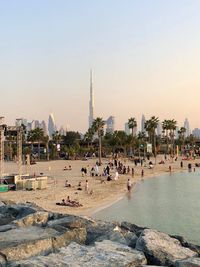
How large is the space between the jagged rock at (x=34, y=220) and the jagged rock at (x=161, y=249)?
12.0 ft

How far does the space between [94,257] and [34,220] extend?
15.0 feet

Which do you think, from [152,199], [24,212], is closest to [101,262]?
[24,212]

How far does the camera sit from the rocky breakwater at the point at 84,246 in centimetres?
863

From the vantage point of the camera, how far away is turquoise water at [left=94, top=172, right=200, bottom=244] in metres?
23.7

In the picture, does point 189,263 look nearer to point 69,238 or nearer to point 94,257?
point 94,257

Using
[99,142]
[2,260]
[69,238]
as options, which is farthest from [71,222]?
[99,142]

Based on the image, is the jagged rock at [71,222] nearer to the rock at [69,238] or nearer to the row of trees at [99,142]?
the rock at [69,238]

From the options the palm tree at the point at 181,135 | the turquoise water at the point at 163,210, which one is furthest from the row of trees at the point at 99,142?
the turquoise water at the point at 163,210

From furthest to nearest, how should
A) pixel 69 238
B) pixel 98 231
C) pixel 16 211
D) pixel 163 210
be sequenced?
pixel 163 210 < pixel 16 211 < pixel 98 231 < pixel 69 238

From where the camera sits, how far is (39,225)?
12.7 metres

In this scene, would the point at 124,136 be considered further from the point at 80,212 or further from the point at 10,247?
the point at 10,247

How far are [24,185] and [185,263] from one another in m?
27.7

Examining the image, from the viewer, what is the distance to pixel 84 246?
31.9 ft

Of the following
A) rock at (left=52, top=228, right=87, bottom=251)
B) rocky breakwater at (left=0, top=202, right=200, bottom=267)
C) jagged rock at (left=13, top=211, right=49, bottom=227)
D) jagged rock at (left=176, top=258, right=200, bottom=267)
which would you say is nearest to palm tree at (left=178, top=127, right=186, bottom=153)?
jagged rock at (left=13, top=211, right=49, bottom=227)
